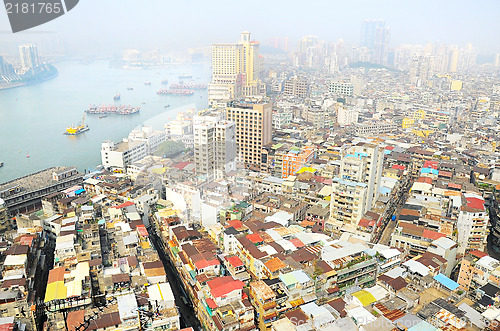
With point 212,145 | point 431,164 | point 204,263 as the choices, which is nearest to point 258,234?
point 204,263

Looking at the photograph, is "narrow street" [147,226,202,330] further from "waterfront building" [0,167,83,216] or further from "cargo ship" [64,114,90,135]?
"cargo ship" [64,114,90,135]

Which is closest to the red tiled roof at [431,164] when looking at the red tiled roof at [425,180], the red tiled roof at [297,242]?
the red tiled roof at [425,180]

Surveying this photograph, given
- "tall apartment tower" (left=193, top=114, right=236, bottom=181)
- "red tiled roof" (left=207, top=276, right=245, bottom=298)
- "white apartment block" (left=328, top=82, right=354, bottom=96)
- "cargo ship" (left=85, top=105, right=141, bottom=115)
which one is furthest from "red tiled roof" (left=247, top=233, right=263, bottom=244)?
"white apartment block" (left=328, top=82, right=354, bottom=96)

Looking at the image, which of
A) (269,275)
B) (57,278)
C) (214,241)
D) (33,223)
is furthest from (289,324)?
(33,223)

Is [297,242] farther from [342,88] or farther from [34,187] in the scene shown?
[342,88]

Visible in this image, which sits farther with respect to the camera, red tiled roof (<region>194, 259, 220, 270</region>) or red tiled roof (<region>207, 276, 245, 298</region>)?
red tiled roof (<region>194, 259, 220, 270</region>)
